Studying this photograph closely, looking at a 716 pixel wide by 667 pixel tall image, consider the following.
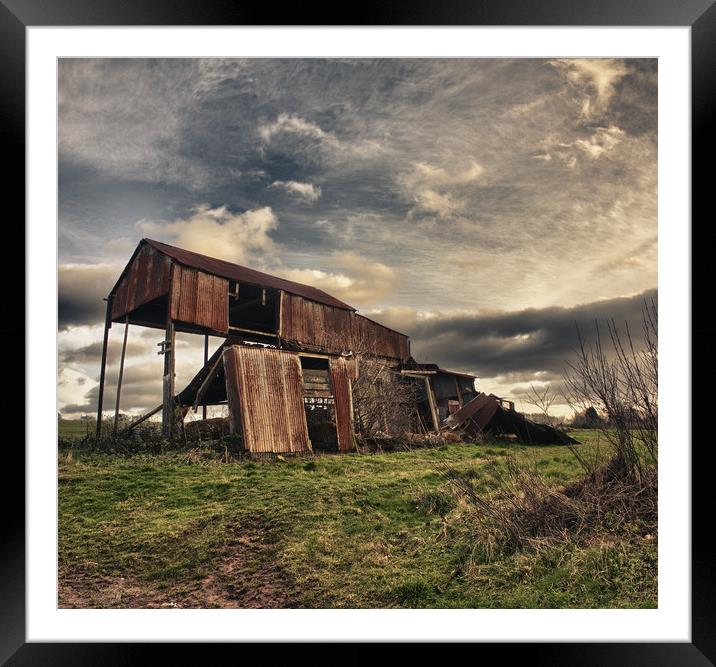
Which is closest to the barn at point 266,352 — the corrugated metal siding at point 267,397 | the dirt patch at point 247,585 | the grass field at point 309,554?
the corrugated metal siding at point 267,397

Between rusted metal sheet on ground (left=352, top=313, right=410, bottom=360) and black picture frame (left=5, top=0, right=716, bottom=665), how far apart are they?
5.55 m

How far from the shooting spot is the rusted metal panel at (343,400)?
10.0 meters

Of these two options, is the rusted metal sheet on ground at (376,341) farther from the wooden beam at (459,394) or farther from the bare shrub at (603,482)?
the bare shrub at (603,482)

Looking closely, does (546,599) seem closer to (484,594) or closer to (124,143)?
(484,594)

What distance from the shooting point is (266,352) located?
930 cm

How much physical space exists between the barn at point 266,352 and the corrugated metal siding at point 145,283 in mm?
18

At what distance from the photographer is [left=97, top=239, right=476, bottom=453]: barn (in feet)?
28.5

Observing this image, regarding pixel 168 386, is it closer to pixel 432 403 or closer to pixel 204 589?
pixel 204 589

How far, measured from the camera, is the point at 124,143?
18.2 ft

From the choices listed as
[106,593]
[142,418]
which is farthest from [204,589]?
[142,418]

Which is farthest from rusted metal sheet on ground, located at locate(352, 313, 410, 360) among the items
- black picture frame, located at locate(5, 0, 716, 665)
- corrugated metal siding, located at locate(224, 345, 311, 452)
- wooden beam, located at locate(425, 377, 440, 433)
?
black picture frame, located at locate(5, 0, 716, 665)

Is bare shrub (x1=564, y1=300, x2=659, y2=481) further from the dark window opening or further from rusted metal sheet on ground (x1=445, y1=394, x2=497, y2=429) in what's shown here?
the dark window opening
